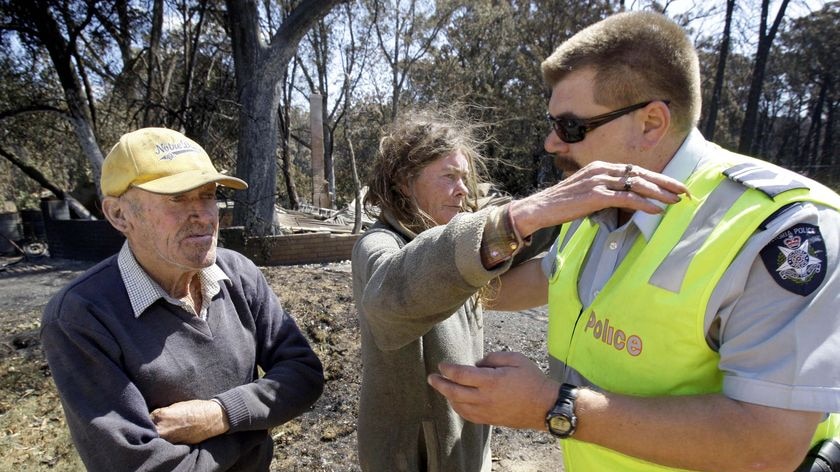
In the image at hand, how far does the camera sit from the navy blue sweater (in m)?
1.48

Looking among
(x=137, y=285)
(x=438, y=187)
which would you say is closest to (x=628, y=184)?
(x=438, y=187)

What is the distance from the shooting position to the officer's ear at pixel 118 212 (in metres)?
1.79

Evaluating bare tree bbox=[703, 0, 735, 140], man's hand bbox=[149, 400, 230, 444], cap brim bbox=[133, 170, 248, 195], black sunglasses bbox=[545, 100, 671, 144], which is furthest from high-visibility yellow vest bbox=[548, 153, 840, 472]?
bare tree bbox=[703, 0, 735, 140]

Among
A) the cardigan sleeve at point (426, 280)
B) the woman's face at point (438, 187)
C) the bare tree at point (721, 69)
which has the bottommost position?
the cardigan sleeve at point (426, 280)

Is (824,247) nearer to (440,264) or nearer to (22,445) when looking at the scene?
(440,264)

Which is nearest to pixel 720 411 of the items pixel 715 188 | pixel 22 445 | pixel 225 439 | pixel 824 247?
pixel 824 247

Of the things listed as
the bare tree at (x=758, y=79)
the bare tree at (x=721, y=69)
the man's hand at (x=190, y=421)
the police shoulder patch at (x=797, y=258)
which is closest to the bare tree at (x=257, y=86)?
the man's hand at (x=190, y=421)

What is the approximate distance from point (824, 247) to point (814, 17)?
36927mm

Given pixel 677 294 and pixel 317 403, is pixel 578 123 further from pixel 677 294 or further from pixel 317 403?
pixel 317 403

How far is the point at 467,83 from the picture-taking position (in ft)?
84.4

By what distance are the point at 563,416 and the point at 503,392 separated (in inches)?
5.5

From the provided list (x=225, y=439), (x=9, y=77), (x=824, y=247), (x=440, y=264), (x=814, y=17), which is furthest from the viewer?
(x=814, y=17)

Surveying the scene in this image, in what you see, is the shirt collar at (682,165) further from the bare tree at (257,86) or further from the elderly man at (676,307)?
the bare tree at (257,86)

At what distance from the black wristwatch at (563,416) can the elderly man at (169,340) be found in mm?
1087
